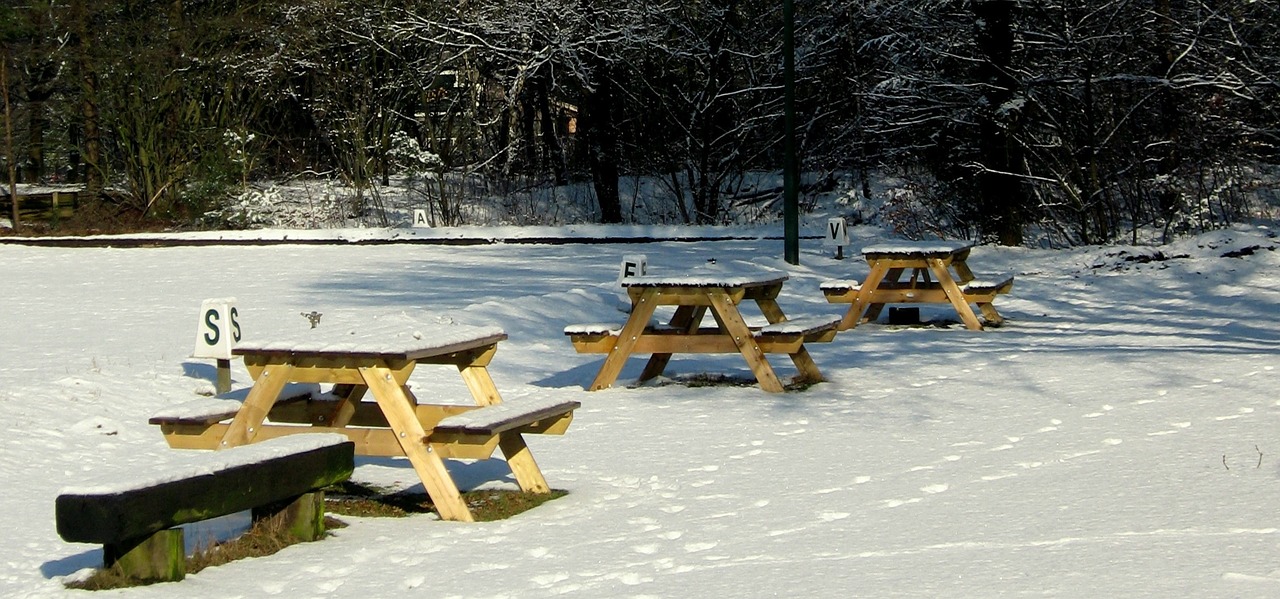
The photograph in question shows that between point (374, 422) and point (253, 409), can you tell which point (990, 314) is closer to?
point (374, 422)

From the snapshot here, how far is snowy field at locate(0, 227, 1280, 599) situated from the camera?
5.29 m

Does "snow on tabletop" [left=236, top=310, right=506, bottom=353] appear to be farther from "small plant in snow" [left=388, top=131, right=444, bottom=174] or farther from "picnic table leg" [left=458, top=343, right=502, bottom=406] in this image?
"small plant in snow" [left=388, top=131, right=444, bottom=174]

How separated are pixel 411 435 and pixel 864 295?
323 inches

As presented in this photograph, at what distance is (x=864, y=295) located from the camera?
45.6 feet

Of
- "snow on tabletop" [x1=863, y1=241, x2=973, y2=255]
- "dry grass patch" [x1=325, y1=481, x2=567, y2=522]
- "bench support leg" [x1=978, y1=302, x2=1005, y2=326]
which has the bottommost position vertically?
"dry grass patch" [x1=325, y1=481, x2=567, y2=522]

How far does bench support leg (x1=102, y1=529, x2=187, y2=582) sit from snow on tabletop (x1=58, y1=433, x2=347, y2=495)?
0.71ft

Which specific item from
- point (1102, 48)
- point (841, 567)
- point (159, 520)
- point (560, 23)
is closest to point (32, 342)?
point (159, 520)

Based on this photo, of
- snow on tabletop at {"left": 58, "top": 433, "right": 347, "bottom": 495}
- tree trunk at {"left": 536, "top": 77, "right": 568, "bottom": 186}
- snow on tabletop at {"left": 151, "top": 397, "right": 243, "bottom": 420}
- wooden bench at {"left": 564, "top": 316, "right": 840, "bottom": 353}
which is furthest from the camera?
tree trunk at {"left": 536, "top": 77, "right": 568, "bottom": 186}

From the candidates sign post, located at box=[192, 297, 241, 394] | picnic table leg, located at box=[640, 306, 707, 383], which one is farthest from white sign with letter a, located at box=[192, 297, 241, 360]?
picnic table leg, located at box=[640, 306, 707, 383]

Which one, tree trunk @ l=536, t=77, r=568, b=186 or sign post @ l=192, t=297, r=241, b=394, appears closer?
sign post @ l=192, t=297, r=241, b=394

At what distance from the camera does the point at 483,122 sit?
38594 millimetres

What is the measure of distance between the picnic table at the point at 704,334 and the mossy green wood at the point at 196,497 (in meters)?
4.14

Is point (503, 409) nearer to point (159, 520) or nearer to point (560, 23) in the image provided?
point (159, 520)

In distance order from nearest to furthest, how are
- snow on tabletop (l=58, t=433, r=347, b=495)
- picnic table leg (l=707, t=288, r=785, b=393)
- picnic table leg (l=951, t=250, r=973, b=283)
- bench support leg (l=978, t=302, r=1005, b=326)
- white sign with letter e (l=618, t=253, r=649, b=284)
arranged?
1. snow on tabletop (l=58, t=433, r=347, b=495)
2. picnic table leg (l=707, t=288, r=785, b=393)
3. white sign with letter e (l=618, t=253, r=649, b=284)
4. bench support leg (l=978, t=302, r=1005, b=326)
5. picnic table leg (l=951, t=250, r=973, b=283)
